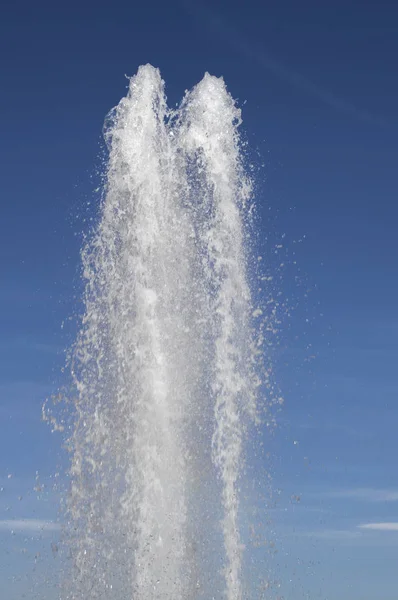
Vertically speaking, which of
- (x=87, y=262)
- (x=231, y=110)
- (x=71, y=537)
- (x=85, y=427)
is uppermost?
(x=231, y=110)

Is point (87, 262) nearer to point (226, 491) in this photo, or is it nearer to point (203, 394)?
point (203, 394)

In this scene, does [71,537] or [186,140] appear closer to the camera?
[71,537]

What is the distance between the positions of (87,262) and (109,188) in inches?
131

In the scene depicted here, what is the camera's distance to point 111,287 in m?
48.4

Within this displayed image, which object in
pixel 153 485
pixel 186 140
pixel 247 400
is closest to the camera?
pixel 153 485

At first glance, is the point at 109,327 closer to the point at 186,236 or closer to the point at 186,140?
the point at 186,236

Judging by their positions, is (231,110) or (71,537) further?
(231,110)

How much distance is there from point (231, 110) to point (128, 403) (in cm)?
1437

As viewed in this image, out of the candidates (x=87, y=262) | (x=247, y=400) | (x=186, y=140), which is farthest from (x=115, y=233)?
(x=247, y=400)

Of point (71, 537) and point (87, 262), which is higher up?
point (87, 262)

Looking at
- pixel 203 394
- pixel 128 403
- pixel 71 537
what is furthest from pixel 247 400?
pixel 71 537

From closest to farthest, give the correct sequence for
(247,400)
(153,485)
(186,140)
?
(153,485) → (247,400) → (186,140)

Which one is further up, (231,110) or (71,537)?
(231,110)

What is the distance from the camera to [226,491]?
45500 mm
